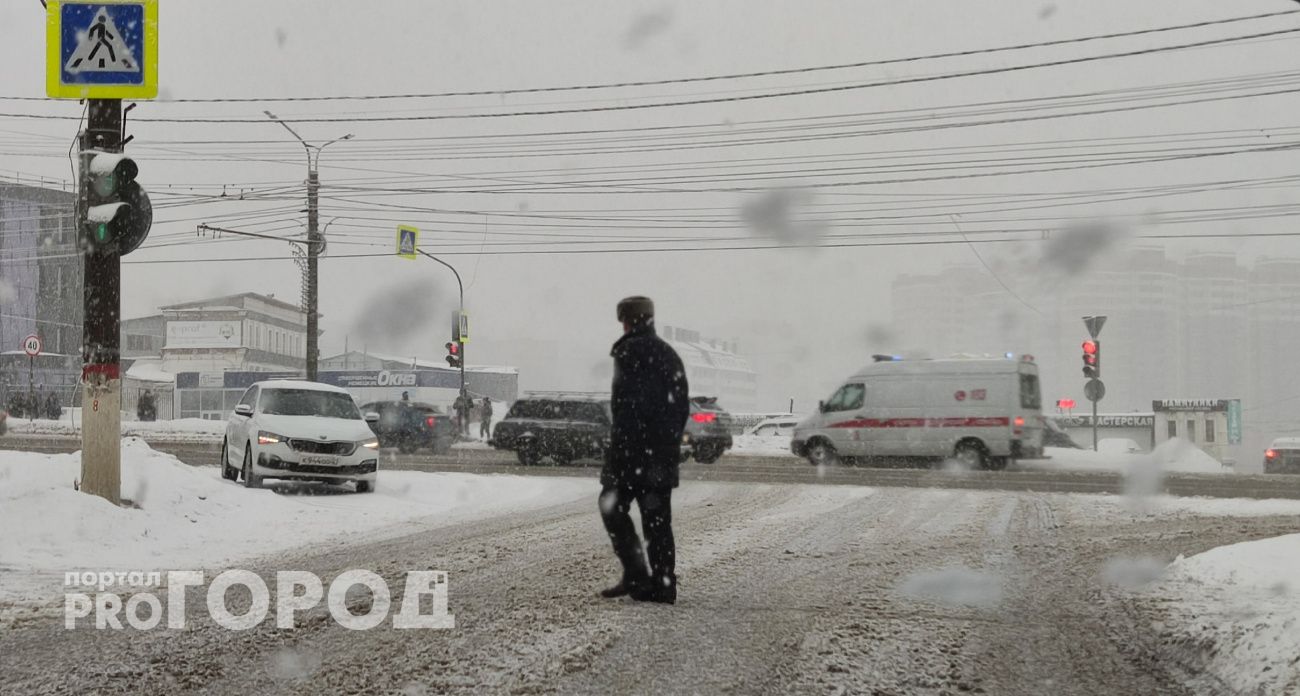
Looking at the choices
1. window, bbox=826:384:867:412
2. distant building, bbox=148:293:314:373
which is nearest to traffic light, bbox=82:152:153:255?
window, bbox=826:384:867:412

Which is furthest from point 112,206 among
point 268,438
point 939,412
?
point 939,412

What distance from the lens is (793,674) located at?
15.1ft

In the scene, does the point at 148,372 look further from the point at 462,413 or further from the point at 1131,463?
the point at 1131,463

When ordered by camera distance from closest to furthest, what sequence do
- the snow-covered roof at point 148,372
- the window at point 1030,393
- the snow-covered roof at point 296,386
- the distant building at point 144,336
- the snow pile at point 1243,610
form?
the snow pile at point 1243,610 < the snow-covered roof at point 296,386 < the window at point 1030,393 < the snow-covered roof at point 148,372 < the distant building at point 144,336

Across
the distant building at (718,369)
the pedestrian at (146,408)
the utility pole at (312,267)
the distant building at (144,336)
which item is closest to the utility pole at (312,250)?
the utility pole at (312,267)

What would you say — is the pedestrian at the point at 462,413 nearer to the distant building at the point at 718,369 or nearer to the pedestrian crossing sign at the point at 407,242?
the pedestrian crossing sign at the point at 407,242

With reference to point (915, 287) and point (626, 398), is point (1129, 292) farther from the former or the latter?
point (626, 398)

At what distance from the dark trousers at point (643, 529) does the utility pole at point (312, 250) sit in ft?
71.4

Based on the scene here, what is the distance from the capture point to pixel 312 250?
27891mm

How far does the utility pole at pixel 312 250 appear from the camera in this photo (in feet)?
89.0

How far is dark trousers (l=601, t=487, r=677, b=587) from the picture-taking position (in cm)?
597

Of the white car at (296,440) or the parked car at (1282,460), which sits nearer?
the white car at (296,440)

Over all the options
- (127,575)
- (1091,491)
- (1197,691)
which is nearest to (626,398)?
(1197,691)

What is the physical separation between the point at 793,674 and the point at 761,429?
119 feet
